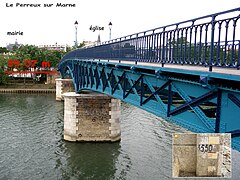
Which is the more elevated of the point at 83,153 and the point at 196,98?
the point at 196,98

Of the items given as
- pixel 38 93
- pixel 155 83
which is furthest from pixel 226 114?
pixel 38 93

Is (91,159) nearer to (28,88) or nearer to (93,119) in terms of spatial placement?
(93,119)

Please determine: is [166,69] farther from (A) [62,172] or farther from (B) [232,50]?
(A) [62,172]

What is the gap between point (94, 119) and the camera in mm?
25516

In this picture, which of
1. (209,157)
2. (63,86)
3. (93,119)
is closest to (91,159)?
(93,119)

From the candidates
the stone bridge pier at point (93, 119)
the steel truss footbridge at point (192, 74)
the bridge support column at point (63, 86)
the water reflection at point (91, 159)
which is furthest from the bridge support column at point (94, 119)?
the bridge support column at point (63, 86)

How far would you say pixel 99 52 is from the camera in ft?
71.9

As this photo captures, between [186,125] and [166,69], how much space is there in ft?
6.21

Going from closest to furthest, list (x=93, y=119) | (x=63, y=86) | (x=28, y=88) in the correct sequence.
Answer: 1. (x=93, y=119)
2. (x=63, y=86)
3. (x=28, y=88)

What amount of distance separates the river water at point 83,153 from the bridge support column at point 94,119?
0.72 meters

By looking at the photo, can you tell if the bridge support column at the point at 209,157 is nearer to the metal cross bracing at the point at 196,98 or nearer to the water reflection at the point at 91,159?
the metal cross bracing at the point at 196,98

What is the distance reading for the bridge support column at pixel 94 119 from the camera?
25469mm

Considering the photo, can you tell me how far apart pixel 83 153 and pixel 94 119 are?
341cm

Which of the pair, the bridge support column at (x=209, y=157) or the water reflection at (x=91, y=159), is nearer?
the bridge support column at (x=209, y=157)
